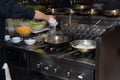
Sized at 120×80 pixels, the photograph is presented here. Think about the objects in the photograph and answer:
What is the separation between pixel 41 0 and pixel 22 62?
232 cm

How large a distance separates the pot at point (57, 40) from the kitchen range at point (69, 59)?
0.03 metres

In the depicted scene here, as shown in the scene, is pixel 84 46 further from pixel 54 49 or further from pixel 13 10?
pixel 13 10

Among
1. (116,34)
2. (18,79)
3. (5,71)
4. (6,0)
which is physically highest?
(6,0)

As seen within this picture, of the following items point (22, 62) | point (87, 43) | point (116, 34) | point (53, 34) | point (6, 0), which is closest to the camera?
point (116, 34)

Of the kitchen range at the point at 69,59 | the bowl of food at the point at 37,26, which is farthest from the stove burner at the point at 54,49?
the bowl of food at the point at 37,26

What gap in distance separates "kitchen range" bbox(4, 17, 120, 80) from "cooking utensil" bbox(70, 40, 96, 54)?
3cm

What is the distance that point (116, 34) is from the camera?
4.69ft

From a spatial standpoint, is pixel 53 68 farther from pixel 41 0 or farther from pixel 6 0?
pixel 41 0

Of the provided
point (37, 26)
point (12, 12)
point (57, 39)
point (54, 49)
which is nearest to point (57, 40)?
point (57, 39)

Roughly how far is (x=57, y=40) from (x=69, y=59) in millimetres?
430

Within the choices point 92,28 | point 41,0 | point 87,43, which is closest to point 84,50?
point 87,43

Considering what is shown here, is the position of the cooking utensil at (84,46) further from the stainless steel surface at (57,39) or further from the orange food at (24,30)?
the orange food at (24,30)

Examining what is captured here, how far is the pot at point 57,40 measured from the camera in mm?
1711

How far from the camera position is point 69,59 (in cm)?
146
